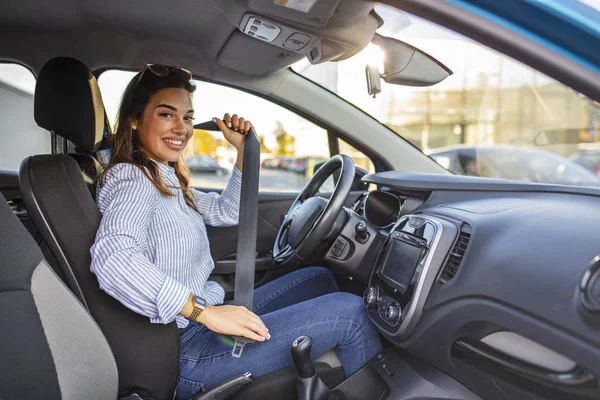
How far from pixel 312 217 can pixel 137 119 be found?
2.18 feet

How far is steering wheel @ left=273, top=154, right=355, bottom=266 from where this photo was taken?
1672 millimetres

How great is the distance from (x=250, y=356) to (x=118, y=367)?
35cm

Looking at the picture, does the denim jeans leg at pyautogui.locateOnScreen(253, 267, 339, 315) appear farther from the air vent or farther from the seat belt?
the air vent

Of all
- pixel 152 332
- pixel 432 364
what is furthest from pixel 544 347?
pixel 152 332

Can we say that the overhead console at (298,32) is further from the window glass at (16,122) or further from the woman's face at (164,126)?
the window glass at (16,122)

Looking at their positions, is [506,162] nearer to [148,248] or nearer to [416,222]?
[416,222]

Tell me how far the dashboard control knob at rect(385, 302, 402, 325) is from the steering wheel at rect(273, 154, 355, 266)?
37 cm

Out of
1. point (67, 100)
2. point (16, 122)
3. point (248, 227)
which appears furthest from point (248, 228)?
point (16, 122)

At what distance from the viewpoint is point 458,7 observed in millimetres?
678

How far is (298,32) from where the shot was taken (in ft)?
5.22

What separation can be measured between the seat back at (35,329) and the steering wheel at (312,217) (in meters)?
0.75

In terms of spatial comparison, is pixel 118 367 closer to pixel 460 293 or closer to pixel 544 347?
pixel 460 293

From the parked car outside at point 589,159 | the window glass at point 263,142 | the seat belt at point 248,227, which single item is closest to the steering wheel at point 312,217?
the seat belt at point 248,227

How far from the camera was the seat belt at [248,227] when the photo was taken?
1.67 meters
